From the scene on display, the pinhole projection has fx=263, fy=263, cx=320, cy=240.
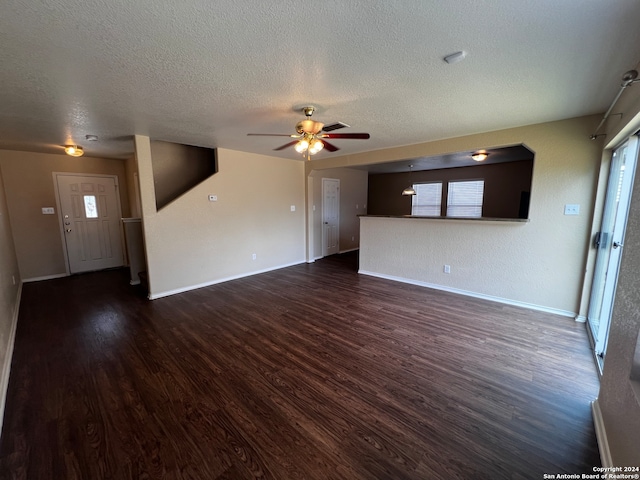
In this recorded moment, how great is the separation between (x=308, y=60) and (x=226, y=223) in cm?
356

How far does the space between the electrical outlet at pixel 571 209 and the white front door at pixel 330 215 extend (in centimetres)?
454

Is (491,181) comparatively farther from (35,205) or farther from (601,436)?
(35,205)

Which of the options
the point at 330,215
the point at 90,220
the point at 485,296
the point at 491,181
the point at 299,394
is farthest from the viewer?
the point at 330,215

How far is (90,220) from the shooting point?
5445 millimetres

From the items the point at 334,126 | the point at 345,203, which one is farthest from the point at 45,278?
the point at 345,203

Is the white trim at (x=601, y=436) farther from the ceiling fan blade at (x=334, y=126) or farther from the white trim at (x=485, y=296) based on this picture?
the ceiling fan blade at (x=334, y=126)

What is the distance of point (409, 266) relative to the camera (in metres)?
4.63

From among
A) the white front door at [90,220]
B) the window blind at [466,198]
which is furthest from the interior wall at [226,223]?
the window blind at [466,198]

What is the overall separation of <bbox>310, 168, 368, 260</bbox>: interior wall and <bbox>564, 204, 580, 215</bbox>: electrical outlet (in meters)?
3.89

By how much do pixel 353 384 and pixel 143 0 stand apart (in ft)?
8.78

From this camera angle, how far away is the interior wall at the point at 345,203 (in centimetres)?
642

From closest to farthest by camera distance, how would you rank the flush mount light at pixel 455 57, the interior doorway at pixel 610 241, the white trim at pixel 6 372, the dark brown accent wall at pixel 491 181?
1. the flush mount light at pixel 455 57
2. the white trim at pixel 6 372
3. the interior doorway at pixel 610 241
4. the dark brown accent wall at pixel 491 181

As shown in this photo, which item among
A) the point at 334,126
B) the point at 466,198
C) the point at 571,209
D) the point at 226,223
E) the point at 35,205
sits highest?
the point at 334,126

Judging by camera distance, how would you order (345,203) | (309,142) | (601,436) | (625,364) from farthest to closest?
1. (345,203)
2. (309,142)
3. (601,436)
4. (625,364)
